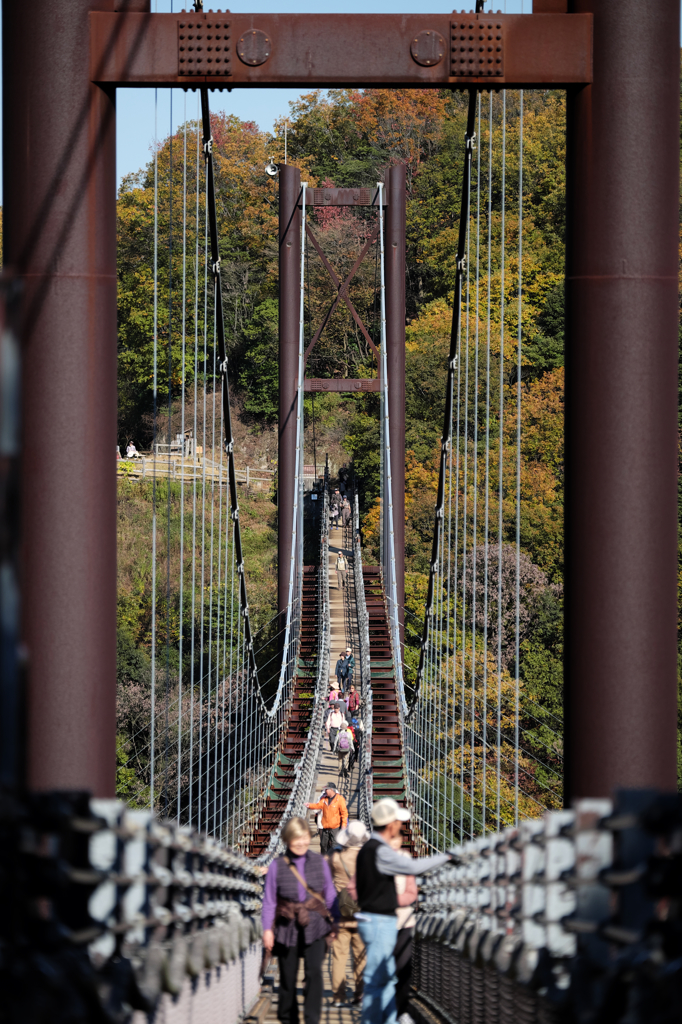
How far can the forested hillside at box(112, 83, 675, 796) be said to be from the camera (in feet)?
78.9

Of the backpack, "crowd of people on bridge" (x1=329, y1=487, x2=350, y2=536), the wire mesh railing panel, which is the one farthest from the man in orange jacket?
"crowd of people on bridge" (x1=329, y1=487, x2=350, y2=536)

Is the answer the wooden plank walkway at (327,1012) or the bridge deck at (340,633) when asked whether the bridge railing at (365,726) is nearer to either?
the bridge deck at (340,633)

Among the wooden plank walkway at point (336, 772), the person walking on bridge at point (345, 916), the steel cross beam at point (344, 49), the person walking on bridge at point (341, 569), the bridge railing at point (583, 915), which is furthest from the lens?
the person walking on bridge at point (341, 569)

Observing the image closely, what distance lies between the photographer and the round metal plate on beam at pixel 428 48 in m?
3.54

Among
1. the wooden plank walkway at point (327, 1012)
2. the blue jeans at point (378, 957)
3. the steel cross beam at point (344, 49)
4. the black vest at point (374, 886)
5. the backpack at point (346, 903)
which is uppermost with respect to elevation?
the steel cross beam at point (344, 49)

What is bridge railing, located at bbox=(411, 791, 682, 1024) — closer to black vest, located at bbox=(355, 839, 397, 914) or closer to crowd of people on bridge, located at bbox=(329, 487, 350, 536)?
black vest, located at bbox=(355, 839, 397, 914)

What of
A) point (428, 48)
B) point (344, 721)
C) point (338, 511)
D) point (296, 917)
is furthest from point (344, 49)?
point (338, 511)

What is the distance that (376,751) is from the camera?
41.2ft

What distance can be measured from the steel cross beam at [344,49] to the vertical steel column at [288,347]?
11.5 m

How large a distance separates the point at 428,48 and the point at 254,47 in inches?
18.3

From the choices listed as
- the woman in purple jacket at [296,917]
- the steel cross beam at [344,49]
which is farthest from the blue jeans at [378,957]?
the steel cross beam at [344,49]

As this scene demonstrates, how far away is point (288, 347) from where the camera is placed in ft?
52.0

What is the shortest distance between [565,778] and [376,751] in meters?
9.35

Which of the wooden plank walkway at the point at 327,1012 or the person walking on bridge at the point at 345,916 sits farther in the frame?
the person walking on bridge at the point at 345,916
